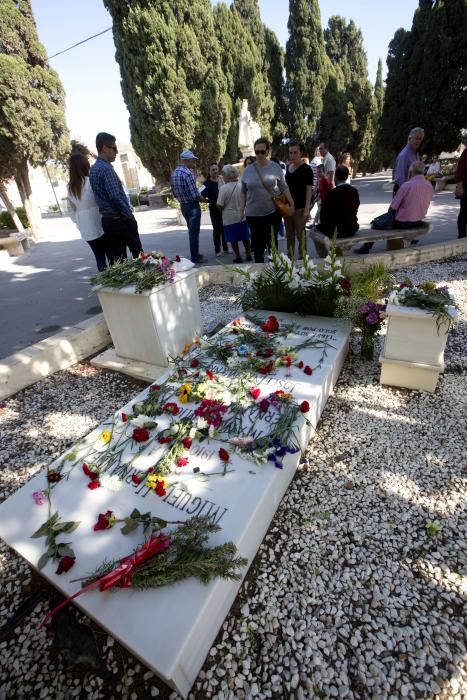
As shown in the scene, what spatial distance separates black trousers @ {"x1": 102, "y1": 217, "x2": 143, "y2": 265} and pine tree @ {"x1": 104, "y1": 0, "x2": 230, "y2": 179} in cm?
1234

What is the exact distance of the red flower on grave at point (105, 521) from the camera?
4.87 feet

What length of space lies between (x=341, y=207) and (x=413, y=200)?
3.33 ft

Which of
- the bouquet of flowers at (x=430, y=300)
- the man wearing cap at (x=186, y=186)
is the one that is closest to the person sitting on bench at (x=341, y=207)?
the man wearing cap at (x=186, y=186)

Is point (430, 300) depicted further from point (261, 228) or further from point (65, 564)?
point (261, 228)

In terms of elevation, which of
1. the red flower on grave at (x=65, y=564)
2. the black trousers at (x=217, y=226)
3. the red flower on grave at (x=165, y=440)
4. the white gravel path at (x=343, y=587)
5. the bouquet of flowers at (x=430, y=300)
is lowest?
the white gravel path at (x=343, y=587)

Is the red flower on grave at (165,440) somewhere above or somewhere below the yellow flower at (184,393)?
below

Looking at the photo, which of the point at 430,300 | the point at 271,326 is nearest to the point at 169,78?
the point at 271,326

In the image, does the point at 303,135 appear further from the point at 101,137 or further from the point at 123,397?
the point at 123,397

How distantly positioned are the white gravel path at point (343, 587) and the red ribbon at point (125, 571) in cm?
32

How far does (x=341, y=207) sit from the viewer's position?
4.55 meters

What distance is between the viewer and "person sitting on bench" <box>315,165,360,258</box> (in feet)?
14.5

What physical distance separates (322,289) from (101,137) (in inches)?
101

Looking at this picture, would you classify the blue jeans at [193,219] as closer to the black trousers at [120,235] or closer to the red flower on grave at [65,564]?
the black trousers at [120,235]

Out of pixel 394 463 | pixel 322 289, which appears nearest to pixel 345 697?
pixel 394 463
